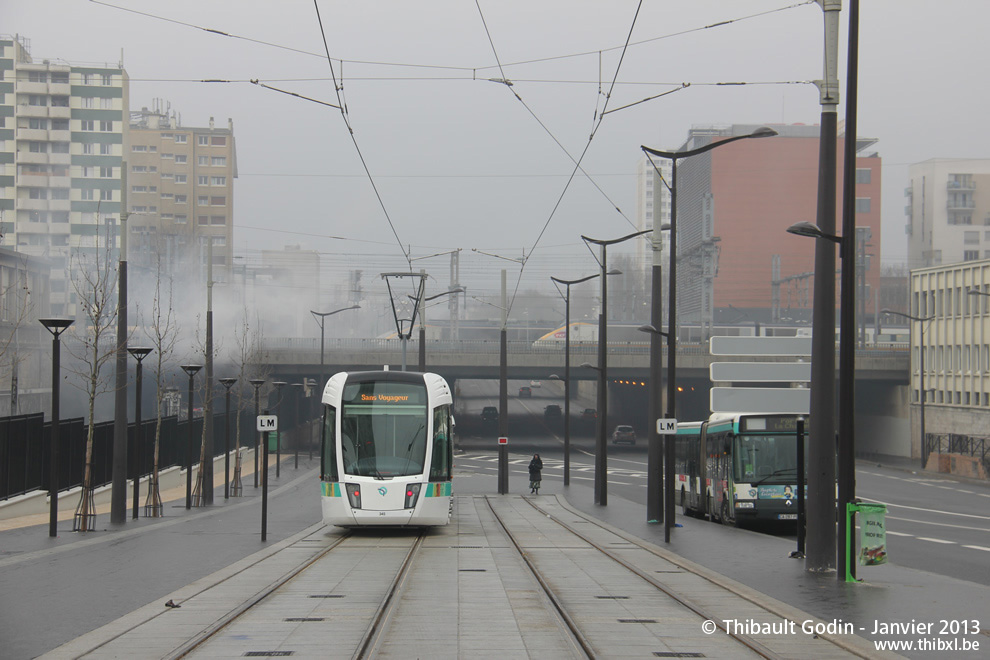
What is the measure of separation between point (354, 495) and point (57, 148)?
257 feet

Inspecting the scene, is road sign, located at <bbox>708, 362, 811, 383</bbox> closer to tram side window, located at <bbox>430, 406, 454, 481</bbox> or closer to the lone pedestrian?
tram side window, located at <bbox>430, 406, 454, 481</bbox>

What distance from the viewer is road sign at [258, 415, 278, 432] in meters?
21.0

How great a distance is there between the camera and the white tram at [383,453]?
20.7 metres

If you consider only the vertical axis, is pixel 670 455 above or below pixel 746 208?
below

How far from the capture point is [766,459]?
25.7 meters

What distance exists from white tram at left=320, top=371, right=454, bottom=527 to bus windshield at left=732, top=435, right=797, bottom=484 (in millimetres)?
8194

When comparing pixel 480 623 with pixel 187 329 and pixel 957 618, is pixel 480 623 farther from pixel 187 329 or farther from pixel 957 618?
pixel 187 329

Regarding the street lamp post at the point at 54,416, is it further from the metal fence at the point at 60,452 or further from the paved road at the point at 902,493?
the paved road at the point at 902,493

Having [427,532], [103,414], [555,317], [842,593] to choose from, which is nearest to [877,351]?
[103,414]

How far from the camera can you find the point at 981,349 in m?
59.2

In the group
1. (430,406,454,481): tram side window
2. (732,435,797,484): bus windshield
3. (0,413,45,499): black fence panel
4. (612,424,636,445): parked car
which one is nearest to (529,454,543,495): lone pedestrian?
(732,435,797,484): bus windshield

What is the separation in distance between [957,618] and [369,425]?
12.0 metres

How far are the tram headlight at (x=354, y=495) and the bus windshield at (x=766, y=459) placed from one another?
32.4ft

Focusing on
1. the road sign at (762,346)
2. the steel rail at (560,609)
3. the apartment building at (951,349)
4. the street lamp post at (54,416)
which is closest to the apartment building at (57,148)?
the apartment building at (951,349)
